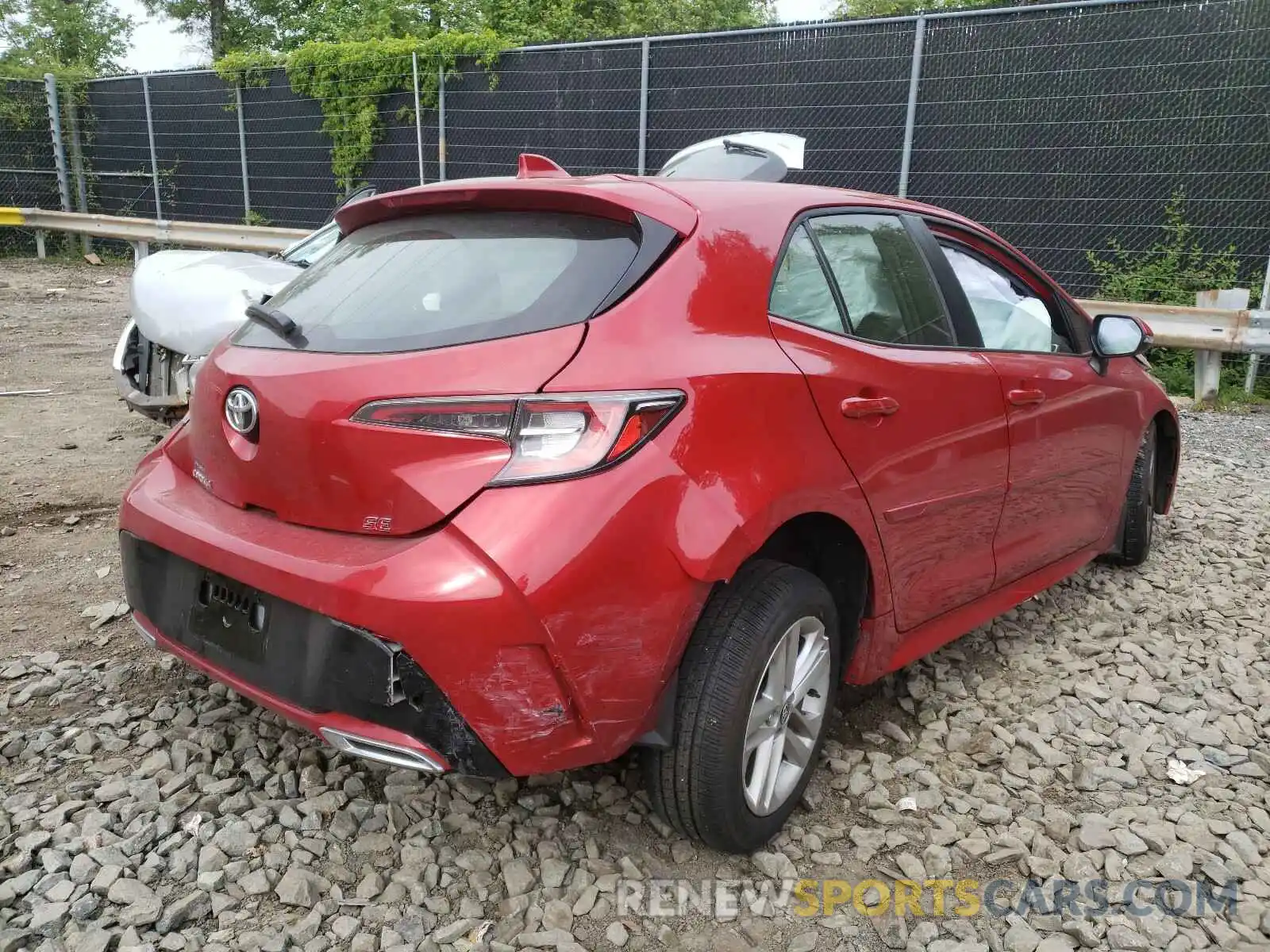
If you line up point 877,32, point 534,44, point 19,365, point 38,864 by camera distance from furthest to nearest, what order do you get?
point 534,44
point 877,32
point 19,365
point 38,864

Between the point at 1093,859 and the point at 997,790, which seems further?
the point at 997,790

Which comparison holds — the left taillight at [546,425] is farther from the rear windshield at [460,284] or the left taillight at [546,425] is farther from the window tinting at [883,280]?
the window tinting at [883,280]

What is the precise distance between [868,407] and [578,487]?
0.90m

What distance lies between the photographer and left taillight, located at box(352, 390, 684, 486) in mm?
1961

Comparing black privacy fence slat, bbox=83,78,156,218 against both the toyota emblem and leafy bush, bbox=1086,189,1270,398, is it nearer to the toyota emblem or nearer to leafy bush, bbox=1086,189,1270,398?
leafy bush, bbox=1086,189,1270,398

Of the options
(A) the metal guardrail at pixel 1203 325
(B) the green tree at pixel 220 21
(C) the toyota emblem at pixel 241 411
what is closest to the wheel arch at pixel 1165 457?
(A) the metal guardrail at pixel 1203 325

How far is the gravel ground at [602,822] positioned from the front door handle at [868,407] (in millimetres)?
1009

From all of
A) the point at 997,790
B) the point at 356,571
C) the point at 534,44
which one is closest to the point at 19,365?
the point at 534,44

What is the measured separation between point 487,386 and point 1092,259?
298 inches

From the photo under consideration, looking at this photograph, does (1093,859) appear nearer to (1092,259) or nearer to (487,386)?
(487,386)

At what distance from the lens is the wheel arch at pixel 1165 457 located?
14.2 ft

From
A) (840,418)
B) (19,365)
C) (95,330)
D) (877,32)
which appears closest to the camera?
(840,418)

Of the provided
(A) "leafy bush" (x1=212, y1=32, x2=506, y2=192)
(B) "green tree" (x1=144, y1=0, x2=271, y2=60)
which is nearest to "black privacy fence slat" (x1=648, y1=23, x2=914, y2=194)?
(A) "leafy bush" (x1=212, y1=32, x2=506, y2=192)

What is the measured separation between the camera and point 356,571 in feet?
6.53
